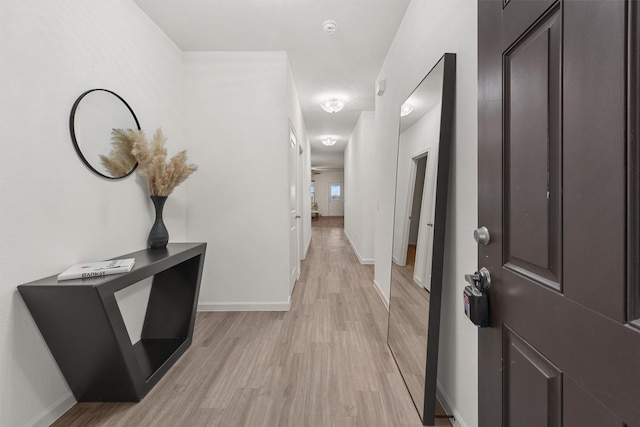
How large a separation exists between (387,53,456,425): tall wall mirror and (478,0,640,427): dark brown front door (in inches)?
19.8

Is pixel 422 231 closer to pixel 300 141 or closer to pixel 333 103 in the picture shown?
pixel 333 103

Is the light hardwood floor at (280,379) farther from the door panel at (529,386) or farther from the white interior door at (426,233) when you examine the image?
the door panel at (529,386)

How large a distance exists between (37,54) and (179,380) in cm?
200

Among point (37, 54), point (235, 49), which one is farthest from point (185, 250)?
point (235, 49)

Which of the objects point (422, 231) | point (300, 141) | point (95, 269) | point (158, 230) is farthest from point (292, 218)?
point (95, 269)

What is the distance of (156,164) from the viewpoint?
6.77 ft

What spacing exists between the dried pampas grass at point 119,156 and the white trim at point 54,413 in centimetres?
135

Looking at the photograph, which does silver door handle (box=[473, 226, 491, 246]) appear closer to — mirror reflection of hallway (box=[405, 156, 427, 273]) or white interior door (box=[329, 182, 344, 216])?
mirror reflection of hallway (box=[405, 156, 427, 273])

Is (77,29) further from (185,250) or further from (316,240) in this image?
(316,240)

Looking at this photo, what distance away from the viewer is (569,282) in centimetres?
61

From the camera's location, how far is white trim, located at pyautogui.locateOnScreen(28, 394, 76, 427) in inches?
56.2

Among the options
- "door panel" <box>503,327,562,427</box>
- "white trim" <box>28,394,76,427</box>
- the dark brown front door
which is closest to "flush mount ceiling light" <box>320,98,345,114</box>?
the dark brown front door

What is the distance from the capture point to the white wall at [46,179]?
1.30 metres

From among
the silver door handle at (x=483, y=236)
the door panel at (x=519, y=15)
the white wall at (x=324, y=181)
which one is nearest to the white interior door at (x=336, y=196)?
the white wall at (x=324, y=181)
